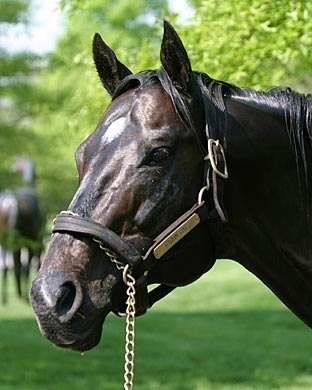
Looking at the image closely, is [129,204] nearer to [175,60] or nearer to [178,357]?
[175,60]

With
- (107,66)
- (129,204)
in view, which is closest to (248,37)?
(107,66)

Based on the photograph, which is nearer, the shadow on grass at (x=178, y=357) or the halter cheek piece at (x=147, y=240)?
the halter cheek piece at (x=147, y=240)

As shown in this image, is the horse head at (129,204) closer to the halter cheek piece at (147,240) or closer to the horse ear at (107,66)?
the halter cheek piece at (147,240)

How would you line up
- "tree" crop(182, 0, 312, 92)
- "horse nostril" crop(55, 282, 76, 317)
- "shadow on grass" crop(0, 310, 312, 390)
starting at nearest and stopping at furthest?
"horse nostril" crop(55, 282, 76, 317), "tree" crop(182, 0, 312, 92), "shadow on grass" crop(0, 310, 312, 390)

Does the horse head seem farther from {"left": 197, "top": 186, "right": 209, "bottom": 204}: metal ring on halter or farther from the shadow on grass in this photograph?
the shadow on grass

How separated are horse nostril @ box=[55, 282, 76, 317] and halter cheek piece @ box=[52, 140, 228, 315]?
164mm

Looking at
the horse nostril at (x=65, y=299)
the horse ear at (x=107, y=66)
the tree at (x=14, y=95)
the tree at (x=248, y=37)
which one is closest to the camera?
the horse nostril at (x=65, y=299)

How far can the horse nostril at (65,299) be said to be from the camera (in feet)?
9.80

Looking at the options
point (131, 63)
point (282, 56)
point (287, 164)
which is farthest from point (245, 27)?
point (287, 164)

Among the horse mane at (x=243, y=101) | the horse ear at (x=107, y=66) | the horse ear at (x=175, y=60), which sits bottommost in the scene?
the horse mane at (x=243, y=101)

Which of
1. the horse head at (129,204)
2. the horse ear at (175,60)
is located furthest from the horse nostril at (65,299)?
the horse ear at (175,60)

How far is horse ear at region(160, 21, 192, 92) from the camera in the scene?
10.5 ft

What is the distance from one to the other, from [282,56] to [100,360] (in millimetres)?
6279

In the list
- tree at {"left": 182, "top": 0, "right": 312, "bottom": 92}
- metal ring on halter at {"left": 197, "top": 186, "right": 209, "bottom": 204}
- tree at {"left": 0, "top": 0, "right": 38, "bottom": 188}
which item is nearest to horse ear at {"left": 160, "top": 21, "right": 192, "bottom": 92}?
metal ring on halter at {"left": 197, "top": 186, "right": 209, "bottom": 204}
